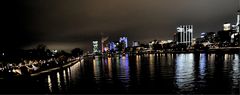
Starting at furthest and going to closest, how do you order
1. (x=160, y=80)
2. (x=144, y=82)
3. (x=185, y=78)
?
(x=185, y=78) < (x=160, y=80) < (x=144, y=82)

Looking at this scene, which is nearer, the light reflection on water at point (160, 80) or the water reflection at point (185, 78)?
the water reflection at point (185, 78)

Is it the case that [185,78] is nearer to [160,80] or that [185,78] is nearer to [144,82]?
[160,80]

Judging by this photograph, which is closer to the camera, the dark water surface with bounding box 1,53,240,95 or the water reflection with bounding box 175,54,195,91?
the dark water surface with bounding box 1,53,240,95

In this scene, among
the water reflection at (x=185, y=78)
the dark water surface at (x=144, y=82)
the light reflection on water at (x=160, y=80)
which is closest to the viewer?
the dark water surface at (x=144, y=82)

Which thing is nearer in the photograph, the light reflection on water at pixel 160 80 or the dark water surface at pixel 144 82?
the dark water surface at pixel 144 82

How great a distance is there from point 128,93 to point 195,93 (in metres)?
8.97

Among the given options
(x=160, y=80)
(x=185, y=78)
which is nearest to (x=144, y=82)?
(x=160, y=80)

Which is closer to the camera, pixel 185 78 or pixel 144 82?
pixel 144 82

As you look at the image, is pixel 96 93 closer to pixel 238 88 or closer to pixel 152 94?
pixel 152 94

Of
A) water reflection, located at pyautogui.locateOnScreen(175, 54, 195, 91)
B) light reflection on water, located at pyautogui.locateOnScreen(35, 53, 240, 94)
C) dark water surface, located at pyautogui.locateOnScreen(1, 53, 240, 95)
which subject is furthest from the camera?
light reflection on water, located at pyautogui.locateOnScreen(35, 53, 240, 94)

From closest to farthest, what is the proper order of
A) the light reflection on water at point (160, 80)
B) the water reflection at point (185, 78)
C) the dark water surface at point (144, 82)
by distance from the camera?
the dark water surface at point (144, 82)
the water reflection at point (185, 78)
the light reflection on water at point (160, 80)

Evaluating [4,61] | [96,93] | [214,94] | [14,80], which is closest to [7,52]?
[4,61]

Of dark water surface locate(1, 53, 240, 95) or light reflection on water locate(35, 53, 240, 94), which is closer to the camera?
dark water surface locate(1, 53, 240, 95)

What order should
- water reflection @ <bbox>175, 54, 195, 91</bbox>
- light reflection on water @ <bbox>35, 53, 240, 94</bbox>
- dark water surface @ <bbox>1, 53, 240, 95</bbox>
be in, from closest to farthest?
dark water surface @ <bbox>1, 53, 240, 95</bbox> → water reflection @ <bbox>175, 54, 195, 91</bbox> → light reflection on water @ <bbox>35, 53, 240, 94</bbox>
